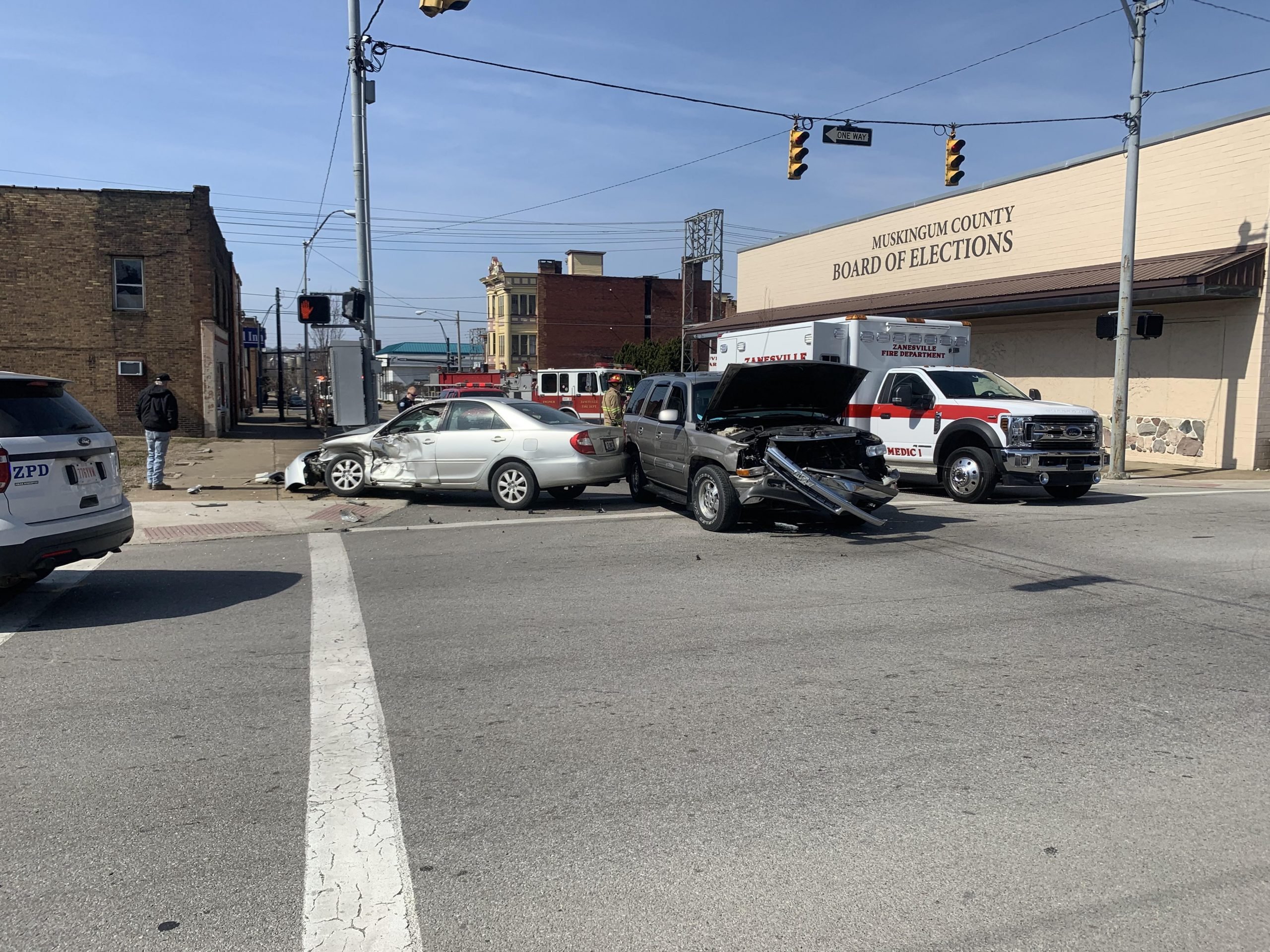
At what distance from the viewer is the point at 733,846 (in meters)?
3.67

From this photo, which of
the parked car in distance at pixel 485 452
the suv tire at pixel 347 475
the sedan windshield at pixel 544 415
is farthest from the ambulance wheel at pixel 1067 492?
the suv tire at pixel 347 475

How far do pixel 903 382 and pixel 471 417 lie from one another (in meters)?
6.57

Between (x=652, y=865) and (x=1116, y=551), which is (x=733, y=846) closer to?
(x=652, y=865)

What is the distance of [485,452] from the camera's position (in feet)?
42.5

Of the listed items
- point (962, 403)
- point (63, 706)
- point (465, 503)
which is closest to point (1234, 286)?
point (962, 403)

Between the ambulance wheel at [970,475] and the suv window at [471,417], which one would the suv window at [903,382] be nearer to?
the ambulance wheel at [970,475]

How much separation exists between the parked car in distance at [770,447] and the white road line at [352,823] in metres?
5.27

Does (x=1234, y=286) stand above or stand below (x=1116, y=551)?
above

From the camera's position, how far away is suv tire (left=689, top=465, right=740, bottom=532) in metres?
10.7

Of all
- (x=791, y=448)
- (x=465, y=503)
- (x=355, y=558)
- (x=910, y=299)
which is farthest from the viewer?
(x=910, y=299)

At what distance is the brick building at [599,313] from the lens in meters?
65.7

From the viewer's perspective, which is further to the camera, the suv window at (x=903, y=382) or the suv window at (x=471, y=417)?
the suv window at (x=903, y=382)

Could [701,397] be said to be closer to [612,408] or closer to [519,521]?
[519,521]

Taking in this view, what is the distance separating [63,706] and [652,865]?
3555mm
